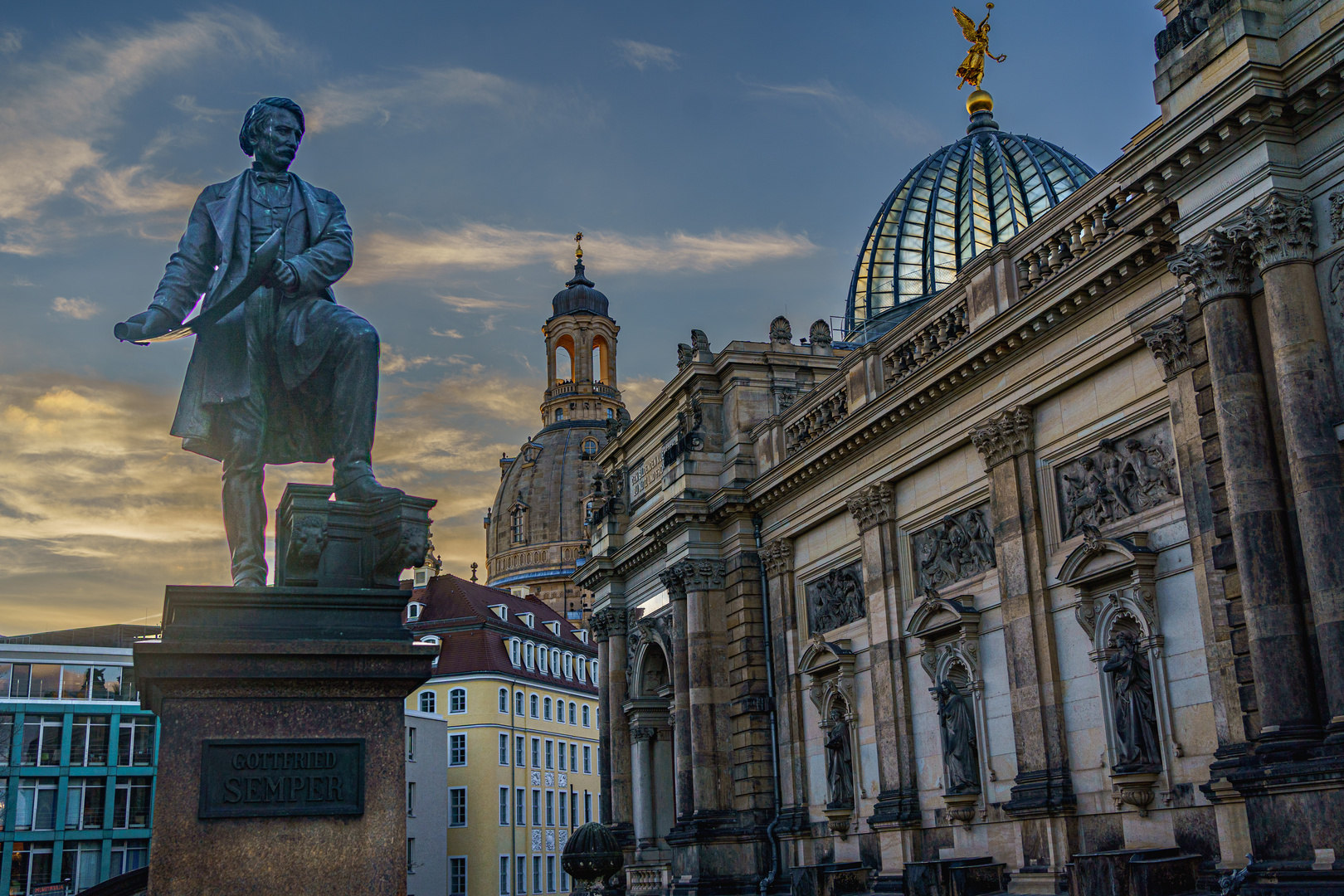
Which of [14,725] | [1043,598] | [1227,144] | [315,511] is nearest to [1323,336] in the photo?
[1227,144]

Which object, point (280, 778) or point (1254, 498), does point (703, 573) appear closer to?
point (1254, 498)

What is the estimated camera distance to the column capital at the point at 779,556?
36531 mm

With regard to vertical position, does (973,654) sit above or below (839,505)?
below

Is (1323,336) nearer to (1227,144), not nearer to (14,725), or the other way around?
(1227,144)

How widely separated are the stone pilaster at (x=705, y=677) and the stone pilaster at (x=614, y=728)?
6892mm

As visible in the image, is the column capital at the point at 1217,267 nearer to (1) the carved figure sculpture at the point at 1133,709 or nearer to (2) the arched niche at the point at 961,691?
(1) the carved figure sculpture at the point at 1133,709

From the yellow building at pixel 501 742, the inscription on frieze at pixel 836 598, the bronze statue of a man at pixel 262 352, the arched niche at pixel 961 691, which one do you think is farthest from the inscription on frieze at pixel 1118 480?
the yellow building at pixel 501 742

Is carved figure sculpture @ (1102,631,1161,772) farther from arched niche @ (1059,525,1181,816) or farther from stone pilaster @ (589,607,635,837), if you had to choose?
stone pilaster @ (589,607,635,837)

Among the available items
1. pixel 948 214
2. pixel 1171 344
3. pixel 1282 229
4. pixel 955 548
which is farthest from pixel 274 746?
pixel 948 214

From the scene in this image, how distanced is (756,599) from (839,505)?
545 centimetres

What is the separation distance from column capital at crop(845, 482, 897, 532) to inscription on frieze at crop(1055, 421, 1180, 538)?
647cm

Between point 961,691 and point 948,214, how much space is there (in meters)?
32.8

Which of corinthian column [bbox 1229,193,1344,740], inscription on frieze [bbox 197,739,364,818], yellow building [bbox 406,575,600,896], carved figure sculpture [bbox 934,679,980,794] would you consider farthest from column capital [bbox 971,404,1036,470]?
yellow building [bbox 406,575,600,896]

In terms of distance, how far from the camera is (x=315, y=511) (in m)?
8.46
